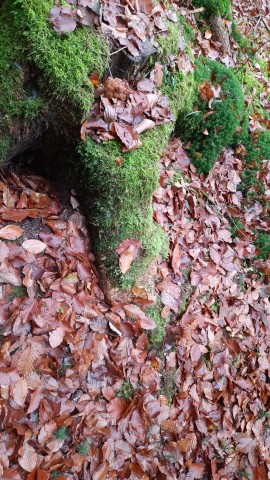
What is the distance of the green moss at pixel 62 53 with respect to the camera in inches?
84.2

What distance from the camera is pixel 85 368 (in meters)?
2.56

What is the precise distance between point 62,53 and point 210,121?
2.09 meters

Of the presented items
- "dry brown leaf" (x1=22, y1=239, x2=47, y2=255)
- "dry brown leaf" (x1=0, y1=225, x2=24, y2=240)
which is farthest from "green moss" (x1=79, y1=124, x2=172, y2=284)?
"dry brown leaf" (x1=0, y1=225, x2=24, y2=240)

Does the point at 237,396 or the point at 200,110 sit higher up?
the point at 200,110

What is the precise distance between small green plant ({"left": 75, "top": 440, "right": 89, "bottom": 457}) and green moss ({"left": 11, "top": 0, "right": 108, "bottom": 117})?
2036 mm

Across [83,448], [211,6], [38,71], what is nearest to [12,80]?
[38,71]

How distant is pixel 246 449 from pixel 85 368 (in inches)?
67.6

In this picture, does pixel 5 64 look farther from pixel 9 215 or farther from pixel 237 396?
pixel 237 396

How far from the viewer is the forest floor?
2.34 meters

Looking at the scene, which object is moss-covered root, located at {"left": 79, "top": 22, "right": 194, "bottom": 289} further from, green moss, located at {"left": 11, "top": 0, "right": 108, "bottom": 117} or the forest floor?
A: green moss, located at {"left": 11, "top": 0, "right": 108, "bottom": 117}

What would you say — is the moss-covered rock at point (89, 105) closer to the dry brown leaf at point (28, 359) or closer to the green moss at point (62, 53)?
the green moss at point (62, 53)

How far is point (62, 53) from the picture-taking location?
2234mm

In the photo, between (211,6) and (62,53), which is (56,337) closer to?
(62,53)

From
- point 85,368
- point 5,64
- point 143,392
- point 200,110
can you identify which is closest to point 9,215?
point 5,64
